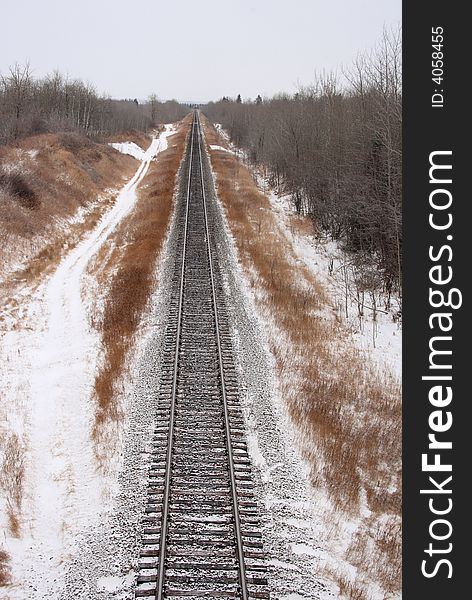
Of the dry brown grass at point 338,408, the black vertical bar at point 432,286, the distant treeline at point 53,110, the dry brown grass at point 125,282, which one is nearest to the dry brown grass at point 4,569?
the dry brown grass at point 125,282

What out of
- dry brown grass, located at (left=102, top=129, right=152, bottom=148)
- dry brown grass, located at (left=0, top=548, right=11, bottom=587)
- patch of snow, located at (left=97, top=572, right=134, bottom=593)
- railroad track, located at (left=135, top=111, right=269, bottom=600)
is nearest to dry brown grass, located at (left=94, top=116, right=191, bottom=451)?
railroad track, located at (left=135, top=111, right=269, bottom=600)

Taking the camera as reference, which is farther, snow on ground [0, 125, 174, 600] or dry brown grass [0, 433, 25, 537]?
dry brown grass [0, 433, 25, 537]

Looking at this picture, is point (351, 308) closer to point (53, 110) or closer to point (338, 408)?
point (338, 408)

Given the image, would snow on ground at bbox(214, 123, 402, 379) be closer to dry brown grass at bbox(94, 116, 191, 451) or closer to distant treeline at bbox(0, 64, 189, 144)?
dry brown grass at bbox(94, 116, 191, 451)

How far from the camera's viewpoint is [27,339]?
16594 millimetres

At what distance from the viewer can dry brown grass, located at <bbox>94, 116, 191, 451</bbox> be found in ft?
41.8

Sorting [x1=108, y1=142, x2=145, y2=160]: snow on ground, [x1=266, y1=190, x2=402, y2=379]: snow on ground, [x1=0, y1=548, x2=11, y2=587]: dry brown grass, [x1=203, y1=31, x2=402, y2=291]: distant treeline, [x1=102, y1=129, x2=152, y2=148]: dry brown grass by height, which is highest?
[x1=102, y1=129, x2=152, y2=148]: dry brown grass

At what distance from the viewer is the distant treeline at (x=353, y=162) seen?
66.8 ft

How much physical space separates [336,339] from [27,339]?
1014cm

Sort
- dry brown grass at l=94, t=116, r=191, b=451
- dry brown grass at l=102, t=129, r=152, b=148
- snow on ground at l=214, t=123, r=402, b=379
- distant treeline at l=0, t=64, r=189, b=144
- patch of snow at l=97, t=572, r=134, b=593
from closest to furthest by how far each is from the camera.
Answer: patch of snow at l=97, t=572, r=134, b=593 < dry brown grass at l=94, t=116, r=191, b=451 < snow on ground at l=214, t=123, r=402, b=379 < distant treeline at l=0, t=64, r=189, b=144 < dry brown grass at l=102, t=129, r=152, b=148

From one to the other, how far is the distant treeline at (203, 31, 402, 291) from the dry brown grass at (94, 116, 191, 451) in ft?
31.5

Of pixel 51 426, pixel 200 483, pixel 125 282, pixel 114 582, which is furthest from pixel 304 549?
pixel 125 282

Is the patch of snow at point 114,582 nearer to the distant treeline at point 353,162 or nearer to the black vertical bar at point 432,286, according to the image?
the black vertical bar at point 432,286

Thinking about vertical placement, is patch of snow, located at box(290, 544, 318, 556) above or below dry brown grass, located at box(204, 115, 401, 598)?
below
